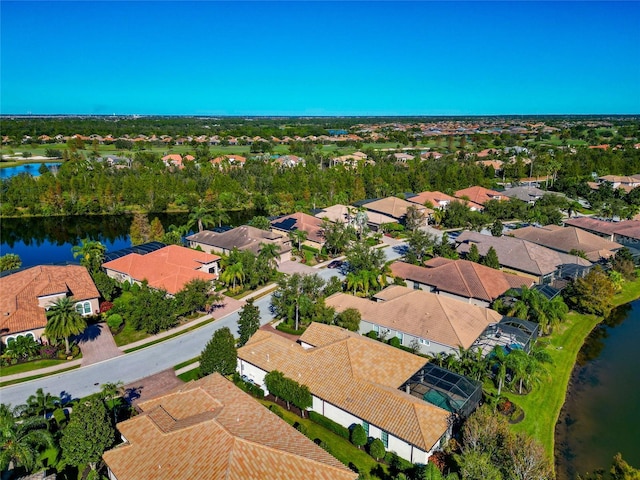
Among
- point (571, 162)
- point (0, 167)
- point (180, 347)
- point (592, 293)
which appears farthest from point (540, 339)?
point (0, 167)

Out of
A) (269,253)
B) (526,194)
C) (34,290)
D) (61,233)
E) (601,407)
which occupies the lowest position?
(601,407)

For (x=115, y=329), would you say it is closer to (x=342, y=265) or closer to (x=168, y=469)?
(x=168, y=469)

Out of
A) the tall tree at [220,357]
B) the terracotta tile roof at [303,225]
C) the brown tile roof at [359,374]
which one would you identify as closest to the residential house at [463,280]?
the brown tile roof at [359,374]

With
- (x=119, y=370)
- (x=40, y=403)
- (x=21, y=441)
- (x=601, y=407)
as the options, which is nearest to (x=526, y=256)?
(x=601, y=407)

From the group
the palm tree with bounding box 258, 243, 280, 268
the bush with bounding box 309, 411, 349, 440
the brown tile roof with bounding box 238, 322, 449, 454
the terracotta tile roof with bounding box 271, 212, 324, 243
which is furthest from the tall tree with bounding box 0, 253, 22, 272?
the bush with bounding box 309, 411, 349, 440

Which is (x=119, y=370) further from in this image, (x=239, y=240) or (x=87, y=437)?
(x=239, y=240)

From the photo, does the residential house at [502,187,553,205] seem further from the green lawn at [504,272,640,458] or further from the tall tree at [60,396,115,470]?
the tall tree at [60,396,115,470]
